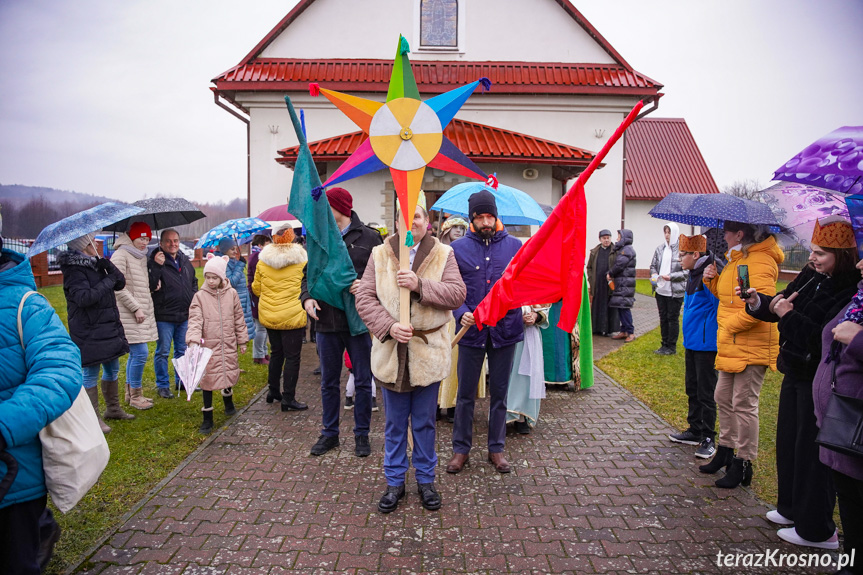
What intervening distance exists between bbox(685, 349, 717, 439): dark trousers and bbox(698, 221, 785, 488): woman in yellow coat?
0.42 metres

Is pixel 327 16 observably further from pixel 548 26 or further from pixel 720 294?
pixel 720 294

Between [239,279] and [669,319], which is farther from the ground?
[239,279]

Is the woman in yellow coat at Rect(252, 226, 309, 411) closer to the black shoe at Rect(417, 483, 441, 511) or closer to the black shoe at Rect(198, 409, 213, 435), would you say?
the black shoe at Rect(198, 409, 213, 435)

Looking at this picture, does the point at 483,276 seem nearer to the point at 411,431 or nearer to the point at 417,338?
the point at 417,338

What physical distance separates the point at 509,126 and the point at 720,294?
11148 mm

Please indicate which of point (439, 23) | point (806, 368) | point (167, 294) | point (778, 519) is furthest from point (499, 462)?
point (439, 23)

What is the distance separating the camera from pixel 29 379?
2230mm

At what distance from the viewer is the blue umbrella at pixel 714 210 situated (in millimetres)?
3797

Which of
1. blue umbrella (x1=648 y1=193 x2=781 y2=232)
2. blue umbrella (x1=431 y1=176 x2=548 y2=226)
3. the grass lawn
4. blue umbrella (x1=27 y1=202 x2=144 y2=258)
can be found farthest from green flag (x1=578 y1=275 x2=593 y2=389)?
blue umbrella (x1=27 y1=202 x2=144 y2=258)

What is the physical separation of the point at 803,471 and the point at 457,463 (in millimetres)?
2420

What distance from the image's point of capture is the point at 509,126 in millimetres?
14562

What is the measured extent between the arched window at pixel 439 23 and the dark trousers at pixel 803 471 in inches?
550

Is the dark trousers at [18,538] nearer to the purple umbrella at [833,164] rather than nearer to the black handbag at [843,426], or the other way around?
the black handbag at [843,426]

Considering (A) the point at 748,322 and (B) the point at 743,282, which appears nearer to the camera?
(B) the point at 743,282
